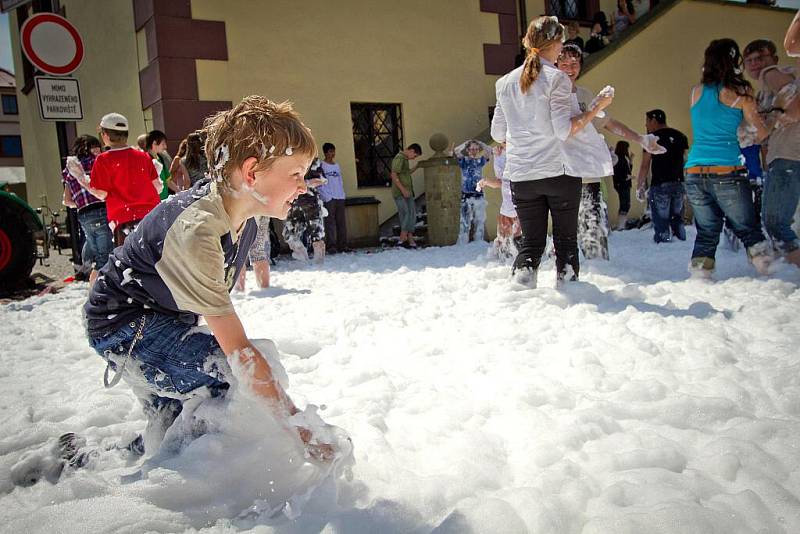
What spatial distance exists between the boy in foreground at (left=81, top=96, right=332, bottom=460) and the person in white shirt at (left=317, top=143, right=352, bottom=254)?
6543 mm

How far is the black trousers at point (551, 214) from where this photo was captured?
3848 millimetres

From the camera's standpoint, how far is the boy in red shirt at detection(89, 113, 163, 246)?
4.56 meters

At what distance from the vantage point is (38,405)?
102 inches

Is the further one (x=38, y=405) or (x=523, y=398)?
(x=38, y=405)

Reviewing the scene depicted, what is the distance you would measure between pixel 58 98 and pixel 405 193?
16.0 feet

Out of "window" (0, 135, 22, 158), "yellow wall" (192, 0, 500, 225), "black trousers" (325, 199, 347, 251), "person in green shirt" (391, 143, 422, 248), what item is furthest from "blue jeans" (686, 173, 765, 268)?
"window" (0, 135, 22, 158)

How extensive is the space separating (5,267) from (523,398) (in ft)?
21.0

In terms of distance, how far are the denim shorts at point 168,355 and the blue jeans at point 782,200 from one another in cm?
410

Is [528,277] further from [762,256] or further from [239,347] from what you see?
[239,347]

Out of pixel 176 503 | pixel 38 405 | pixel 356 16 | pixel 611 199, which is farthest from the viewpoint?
pixel 611 199

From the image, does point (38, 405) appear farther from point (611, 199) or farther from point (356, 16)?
point (611, 199)

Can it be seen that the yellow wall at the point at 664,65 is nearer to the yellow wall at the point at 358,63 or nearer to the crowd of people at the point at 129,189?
the yellow wall at the point at 358,63

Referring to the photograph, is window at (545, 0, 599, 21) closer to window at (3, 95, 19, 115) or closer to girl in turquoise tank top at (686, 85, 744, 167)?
girl in turquoise tank top at (686, 85, 744, 167)

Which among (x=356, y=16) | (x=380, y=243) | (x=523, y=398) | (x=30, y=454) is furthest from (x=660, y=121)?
(x=30, y=454)
